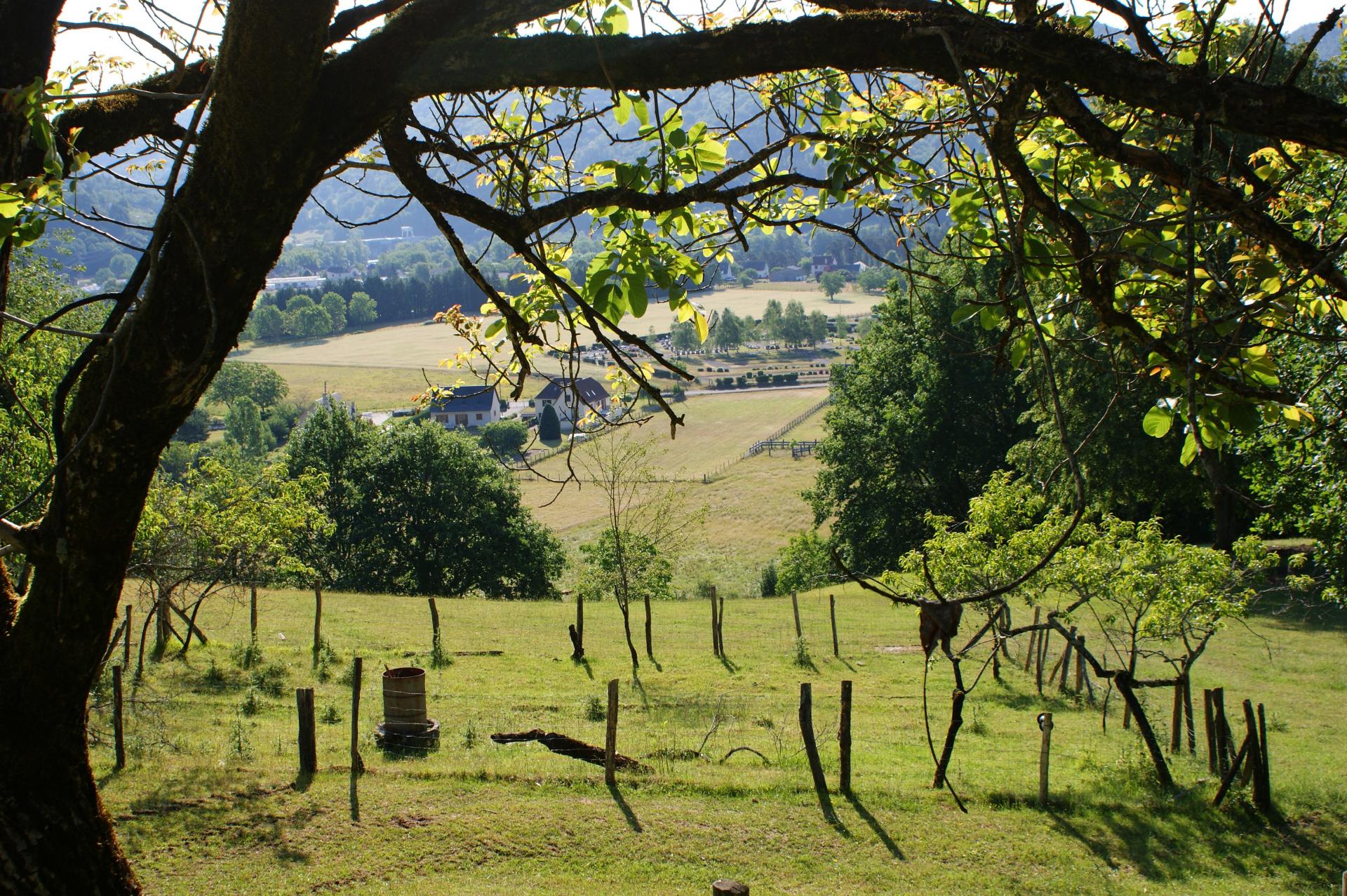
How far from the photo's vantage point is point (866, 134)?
3244mm

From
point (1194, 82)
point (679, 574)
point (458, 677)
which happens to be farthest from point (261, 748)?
point (679, 574)

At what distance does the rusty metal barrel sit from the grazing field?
1.70ft

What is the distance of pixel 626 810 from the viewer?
997cm

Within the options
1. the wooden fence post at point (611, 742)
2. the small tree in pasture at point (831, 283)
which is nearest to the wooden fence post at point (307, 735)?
the wooden fence post at point (611, 742)

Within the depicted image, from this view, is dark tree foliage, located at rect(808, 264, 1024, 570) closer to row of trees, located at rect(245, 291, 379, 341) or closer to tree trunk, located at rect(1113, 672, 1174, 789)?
tree trunk, located at rect(1113, 672, 1174, 789)

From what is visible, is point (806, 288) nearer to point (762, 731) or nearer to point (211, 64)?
point (762, 731)

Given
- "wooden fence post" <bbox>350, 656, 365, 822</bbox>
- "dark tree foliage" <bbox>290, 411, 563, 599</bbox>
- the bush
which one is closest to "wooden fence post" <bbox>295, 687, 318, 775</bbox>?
"wooden fence post" <bbox>350, 656, 365, 822</bbox>

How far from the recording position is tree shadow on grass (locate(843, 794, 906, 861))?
9258 mm

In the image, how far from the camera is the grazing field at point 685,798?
27.8ft

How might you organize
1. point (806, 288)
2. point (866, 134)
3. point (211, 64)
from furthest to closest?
point (806, 288)
point (866, 134)
point (211, 64)

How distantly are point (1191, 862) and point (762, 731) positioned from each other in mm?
5785

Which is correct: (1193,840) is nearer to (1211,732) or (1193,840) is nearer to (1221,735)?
(1221,735)

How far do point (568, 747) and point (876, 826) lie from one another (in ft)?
13.8

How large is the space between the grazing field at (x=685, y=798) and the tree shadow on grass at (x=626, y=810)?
0.03 m
